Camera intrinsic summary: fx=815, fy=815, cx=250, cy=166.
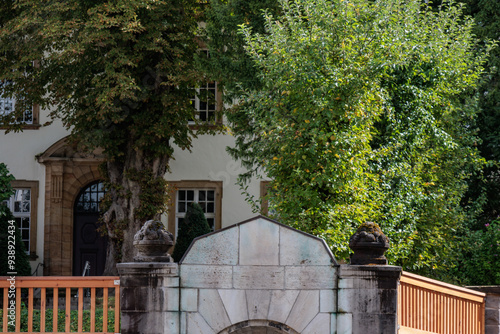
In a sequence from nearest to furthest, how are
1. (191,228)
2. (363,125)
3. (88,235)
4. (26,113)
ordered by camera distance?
(363,125)
(191,228)
(88,235)
(26,113)

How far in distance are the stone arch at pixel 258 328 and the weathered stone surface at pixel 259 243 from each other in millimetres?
658

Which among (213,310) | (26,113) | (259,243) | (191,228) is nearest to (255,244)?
(259,243)

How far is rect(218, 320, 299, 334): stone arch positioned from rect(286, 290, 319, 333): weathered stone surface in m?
0.10

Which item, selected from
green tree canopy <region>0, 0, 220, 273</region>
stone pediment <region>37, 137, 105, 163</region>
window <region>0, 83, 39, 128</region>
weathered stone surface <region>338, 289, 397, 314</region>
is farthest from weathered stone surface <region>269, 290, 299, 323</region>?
window <region>0, 83, 39, 128</region>

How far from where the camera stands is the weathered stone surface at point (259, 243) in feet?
29.7

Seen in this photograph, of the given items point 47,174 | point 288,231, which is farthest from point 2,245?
point 288,231

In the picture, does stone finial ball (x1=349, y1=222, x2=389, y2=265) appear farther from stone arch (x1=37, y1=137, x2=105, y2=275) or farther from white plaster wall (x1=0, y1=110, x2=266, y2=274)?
stone arch (x1=37, y1=137, x2=105, y2=275)

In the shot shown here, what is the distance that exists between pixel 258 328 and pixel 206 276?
0.82 meters

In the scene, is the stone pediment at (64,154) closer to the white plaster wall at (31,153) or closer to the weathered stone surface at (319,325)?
the white plaster wall at (31,153)

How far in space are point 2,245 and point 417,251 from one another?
10675 mm

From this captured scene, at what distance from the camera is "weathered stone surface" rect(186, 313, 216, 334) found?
9.08 meters

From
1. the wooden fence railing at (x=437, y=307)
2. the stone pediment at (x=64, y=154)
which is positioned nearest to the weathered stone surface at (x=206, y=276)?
the wooden fence railing at (x=437, y=307)

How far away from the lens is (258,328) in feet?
29.8

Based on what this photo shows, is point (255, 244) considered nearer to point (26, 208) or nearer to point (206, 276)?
point (206, 276)
